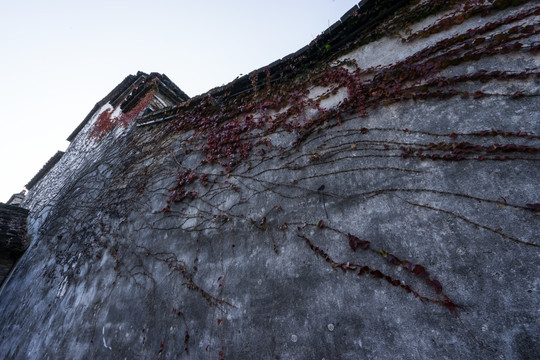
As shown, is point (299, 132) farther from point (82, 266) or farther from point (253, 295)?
point (82, 266)

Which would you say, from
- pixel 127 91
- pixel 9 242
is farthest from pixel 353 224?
pixel 127 91

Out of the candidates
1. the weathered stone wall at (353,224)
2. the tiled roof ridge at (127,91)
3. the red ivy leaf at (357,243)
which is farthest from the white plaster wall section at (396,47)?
the tiled roof ridge at (127,91)

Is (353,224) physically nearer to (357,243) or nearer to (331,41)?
(357,243)

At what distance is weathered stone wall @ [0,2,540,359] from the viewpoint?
1.69 meters

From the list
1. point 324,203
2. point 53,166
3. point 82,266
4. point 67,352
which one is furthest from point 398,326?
point 53,166

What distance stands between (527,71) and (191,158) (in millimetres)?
4230

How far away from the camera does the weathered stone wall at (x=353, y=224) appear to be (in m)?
1.69

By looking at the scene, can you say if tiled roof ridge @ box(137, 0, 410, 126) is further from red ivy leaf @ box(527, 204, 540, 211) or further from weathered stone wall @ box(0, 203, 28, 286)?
weathered stone wall @ box(0, 203, 28, 286)

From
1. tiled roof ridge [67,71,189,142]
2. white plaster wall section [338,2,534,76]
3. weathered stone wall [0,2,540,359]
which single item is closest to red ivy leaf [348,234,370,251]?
weathered stone wall [0,2,540,359]

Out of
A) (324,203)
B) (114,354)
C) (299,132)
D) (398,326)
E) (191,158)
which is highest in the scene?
(191,158)

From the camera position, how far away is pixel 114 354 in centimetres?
319

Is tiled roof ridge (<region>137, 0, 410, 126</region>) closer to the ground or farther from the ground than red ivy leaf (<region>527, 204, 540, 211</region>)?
farther from the ground

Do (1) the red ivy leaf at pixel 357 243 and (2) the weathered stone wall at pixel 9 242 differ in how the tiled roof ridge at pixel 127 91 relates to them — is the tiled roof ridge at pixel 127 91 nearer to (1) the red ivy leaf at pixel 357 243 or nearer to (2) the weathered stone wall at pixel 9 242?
(2) the weathered stone wall at pixel 9 242

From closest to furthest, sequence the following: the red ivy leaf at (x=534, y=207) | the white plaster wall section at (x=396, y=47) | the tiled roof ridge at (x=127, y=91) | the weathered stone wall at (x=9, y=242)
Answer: the red ivy leaf at (x=534, y=207) → the white plaster wall section at (x=396, y=47) → the weathered stone wall at (x=9, y=242) → the tiled roof ridge at (x=127, y=91)
